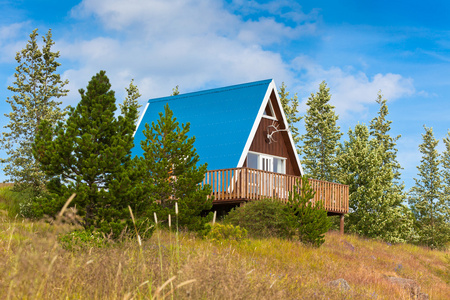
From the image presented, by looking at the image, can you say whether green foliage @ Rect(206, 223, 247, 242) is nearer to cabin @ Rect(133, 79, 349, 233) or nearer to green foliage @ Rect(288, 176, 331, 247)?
green foliage @ Rect(288, 176, 331, 247)

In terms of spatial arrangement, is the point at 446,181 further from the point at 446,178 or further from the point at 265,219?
the point at 265,219

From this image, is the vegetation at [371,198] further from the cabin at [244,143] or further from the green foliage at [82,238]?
the green foliage at [82,238]

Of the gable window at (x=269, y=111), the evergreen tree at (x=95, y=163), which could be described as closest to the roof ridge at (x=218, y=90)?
the gable window at (x=269, y=111)

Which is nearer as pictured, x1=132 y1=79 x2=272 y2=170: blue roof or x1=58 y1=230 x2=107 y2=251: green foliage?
x1=58 y1=230 x2=107 y2=251: green foliage

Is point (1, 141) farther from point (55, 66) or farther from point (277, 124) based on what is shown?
point (277, 124)

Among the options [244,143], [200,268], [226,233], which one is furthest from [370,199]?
[200,268]

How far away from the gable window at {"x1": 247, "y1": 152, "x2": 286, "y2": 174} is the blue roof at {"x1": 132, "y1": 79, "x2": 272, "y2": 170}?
1568mm

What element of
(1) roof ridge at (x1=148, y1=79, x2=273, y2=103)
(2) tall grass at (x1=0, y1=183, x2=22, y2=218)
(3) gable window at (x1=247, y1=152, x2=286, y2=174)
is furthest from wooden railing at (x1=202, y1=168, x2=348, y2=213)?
(2) tall grass at (x1=0, y1=183, x2=22, y2=218)

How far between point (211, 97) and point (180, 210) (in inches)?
582

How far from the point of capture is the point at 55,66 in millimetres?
26281

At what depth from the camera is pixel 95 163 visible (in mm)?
12906

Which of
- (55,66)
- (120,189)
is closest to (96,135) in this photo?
(120,189)

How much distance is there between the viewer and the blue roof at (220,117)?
2595 cm

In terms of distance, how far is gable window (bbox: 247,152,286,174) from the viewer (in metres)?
27.2
